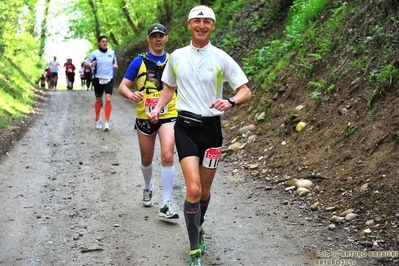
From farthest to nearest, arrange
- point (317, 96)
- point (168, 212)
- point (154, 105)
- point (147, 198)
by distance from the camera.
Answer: point (317, 96) → point (147, 198) → point (154, 105) → point (168, 212)

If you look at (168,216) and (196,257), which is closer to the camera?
(196,257)

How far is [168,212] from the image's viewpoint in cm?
648

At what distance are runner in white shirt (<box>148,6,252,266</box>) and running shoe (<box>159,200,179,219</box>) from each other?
4.54 ft

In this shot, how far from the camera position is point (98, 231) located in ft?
20.0

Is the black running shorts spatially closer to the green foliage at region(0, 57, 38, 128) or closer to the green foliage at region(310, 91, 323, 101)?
the green foliage at region(310, 91, 323, 101)

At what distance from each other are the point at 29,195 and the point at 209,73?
12.9ft

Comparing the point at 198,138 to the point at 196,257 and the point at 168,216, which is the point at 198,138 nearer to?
the point at 196,257

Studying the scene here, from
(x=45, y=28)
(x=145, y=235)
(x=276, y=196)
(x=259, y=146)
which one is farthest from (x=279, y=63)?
(x=45, y=28)

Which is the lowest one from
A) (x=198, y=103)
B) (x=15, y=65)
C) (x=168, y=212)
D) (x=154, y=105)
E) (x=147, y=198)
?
(x=168, y=212)

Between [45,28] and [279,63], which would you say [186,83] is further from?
[45,28]

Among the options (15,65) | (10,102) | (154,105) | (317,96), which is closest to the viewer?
(154,105)

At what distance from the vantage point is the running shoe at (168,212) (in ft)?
21.2

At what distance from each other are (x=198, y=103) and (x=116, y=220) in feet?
7.59

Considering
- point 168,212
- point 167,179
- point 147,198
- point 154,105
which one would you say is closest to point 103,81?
point 147,198
